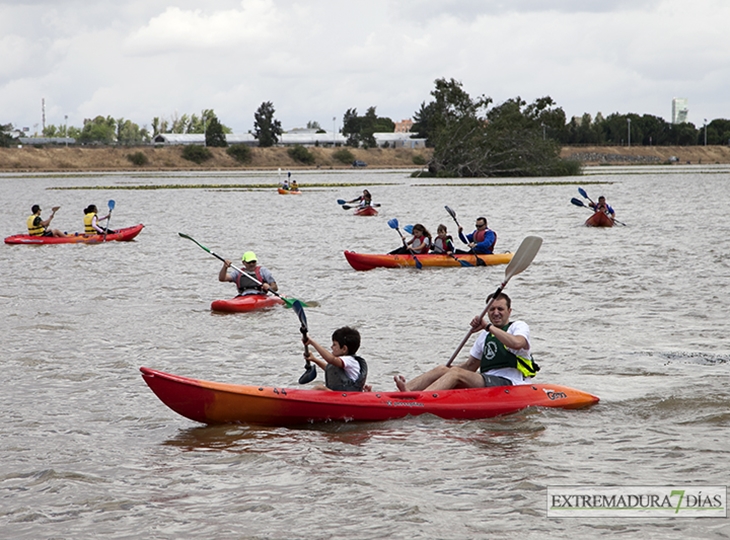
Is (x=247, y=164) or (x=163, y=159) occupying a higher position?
(x=163, y=159)

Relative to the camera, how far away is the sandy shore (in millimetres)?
102938

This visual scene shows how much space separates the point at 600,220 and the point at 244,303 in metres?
18.6

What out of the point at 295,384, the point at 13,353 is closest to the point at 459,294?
the point at 295,384

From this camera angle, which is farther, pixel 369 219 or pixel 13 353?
pixel 369 219

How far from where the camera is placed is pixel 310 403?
8023 mm

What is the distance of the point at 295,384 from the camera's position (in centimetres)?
1012

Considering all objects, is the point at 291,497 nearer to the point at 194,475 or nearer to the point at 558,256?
the point at 194,475

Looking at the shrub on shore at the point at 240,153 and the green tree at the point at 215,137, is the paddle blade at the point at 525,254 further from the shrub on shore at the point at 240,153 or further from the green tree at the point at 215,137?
the green tree at the point at 215,137

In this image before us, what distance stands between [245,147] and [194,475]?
10719 cm

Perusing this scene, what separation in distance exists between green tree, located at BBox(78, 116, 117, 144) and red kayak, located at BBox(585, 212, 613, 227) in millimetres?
134861

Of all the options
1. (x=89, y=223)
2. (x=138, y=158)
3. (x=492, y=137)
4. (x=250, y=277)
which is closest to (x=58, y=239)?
(x=89, y=223)

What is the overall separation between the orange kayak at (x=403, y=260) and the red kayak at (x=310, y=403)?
35.4 feet

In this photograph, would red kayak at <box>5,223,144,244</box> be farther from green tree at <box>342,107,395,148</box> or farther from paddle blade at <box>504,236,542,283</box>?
green tree at <box>342,107,395,148</box>

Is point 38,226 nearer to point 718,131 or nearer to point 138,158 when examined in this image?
point 138,158
